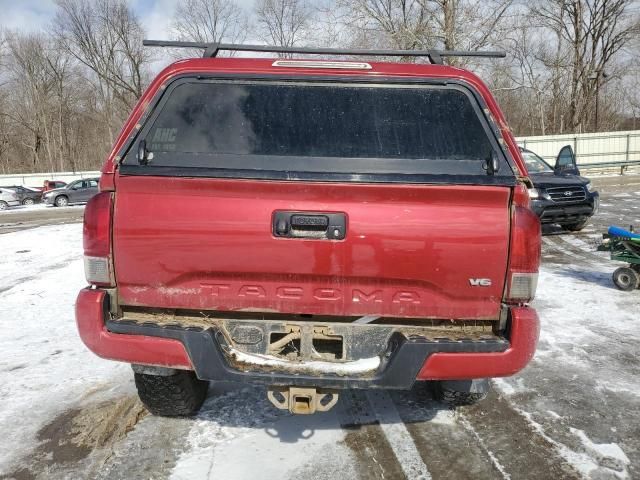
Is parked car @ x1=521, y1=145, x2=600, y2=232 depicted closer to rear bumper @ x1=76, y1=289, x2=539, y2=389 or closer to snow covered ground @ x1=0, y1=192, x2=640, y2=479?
snow covered ground @ x1=0, y1=192, x2=640, y2=479

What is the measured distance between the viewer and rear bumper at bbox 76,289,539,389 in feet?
7.84

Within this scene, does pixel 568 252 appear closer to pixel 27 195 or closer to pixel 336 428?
pixel 336 428

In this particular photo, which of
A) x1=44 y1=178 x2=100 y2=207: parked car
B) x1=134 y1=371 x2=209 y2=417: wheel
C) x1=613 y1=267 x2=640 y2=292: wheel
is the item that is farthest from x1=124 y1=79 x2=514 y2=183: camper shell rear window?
x1=44 y1=178 x2=100 y2=207: parked car

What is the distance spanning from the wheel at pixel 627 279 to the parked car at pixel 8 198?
31.1 meters

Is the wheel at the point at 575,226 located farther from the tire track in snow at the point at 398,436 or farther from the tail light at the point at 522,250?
the tail light at the point at 522,250

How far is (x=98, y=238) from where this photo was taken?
2441 millimetres

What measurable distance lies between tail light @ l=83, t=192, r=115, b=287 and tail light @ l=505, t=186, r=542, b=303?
191 cm

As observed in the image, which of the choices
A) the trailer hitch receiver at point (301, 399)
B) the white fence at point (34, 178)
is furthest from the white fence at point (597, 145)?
the white fence at point (34, 178)

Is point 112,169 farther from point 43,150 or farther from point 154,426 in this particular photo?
point 43,150

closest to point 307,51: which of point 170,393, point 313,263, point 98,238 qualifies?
point 313,263

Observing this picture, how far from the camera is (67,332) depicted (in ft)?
16.6

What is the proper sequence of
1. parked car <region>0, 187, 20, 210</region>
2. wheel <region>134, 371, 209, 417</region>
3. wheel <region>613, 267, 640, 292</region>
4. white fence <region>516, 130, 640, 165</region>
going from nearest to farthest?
1. wheel <region>134, 371, 209, 417</region>
2. wheel <region>613, 267, 640, 292</region>
3. white fence <region>516, 130, 640, 165</region>
4. parked car <region>0, 187, 20, 210</region>

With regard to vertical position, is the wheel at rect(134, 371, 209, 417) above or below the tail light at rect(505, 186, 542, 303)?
below

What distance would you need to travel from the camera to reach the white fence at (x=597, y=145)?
28.6 m
